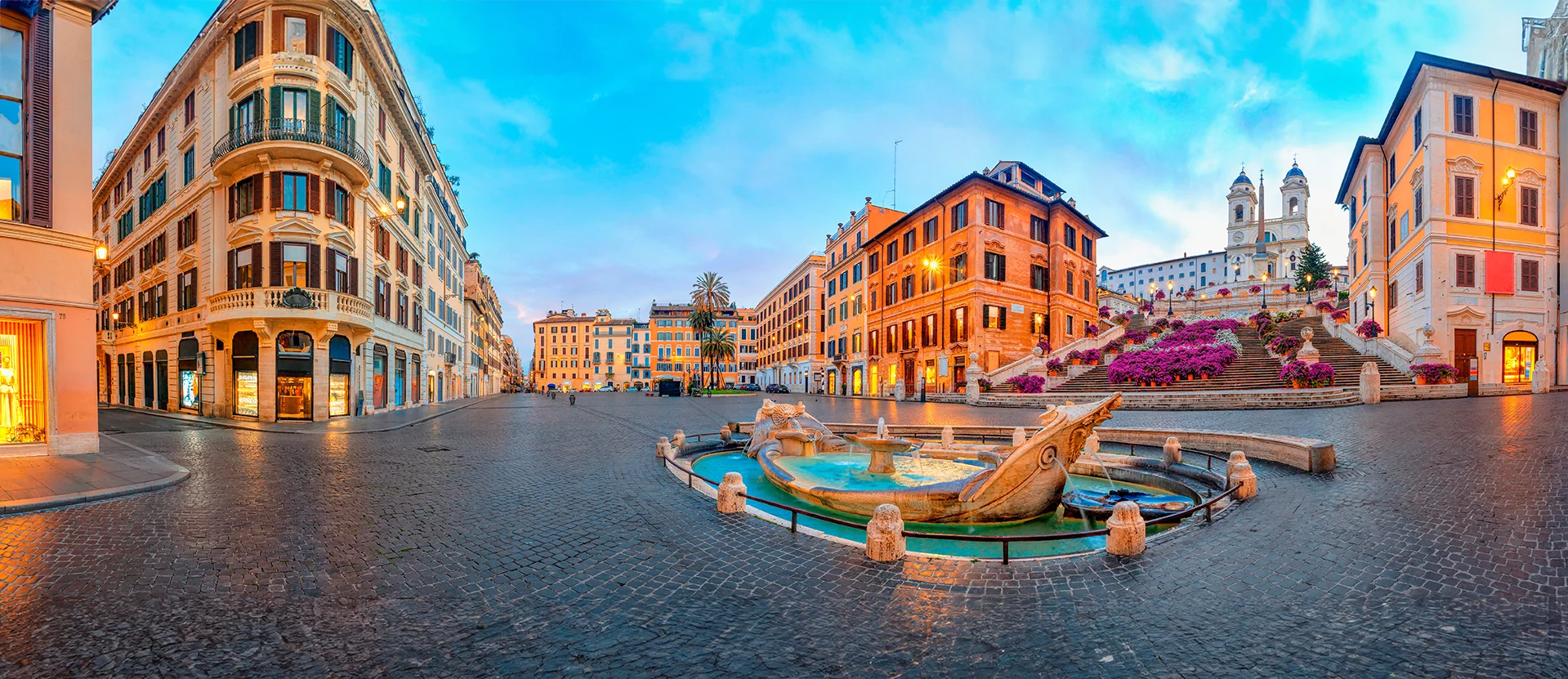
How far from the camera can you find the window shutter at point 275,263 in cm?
2100

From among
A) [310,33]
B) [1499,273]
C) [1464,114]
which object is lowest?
[1499,273]

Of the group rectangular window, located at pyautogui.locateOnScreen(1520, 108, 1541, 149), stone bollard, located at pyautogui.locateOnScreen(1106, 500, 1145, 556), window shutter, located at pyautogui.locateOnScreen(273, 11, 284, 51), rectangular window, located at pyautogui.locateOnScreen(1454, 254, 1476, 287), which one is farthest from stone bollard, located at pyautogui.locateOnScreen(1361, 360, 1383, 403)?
window shutter, located at pyautogui.locateOnScreen(273, 11, 284, 51)

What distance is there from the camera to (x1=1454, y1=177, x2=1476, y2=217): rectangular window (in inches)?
1057

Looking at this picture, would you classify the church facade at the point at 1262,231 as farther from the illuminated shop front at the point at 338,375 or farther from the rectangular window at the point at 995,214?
the illuminated shop front at the point at 338,375

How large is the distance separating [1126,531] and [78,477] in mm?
14471

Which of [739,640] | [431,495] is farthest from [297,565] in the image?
[739,640]

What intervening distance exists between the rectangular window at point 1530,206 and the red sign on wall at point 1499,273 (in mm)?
2585

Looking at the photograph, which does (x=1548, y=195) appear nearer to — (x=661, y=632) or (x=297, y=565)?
(x=661, y=632)

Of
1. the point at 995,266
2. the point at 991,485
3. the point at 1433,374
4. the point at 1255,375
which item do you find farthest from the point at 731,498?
the point at 995,266

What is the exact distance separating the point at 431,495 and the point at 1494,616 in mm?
10858

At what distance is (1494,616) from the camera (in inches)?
158

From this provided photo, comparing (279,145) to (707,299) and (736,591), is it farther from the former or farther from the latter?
(707,299)

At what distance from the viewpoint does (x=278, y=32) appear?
2109 centimetres

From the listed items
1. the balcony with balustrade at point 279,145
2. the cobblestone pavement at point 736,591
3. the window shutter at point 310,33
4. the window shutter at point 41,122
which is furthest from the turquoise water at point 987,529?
the window shutter at point 310,33
